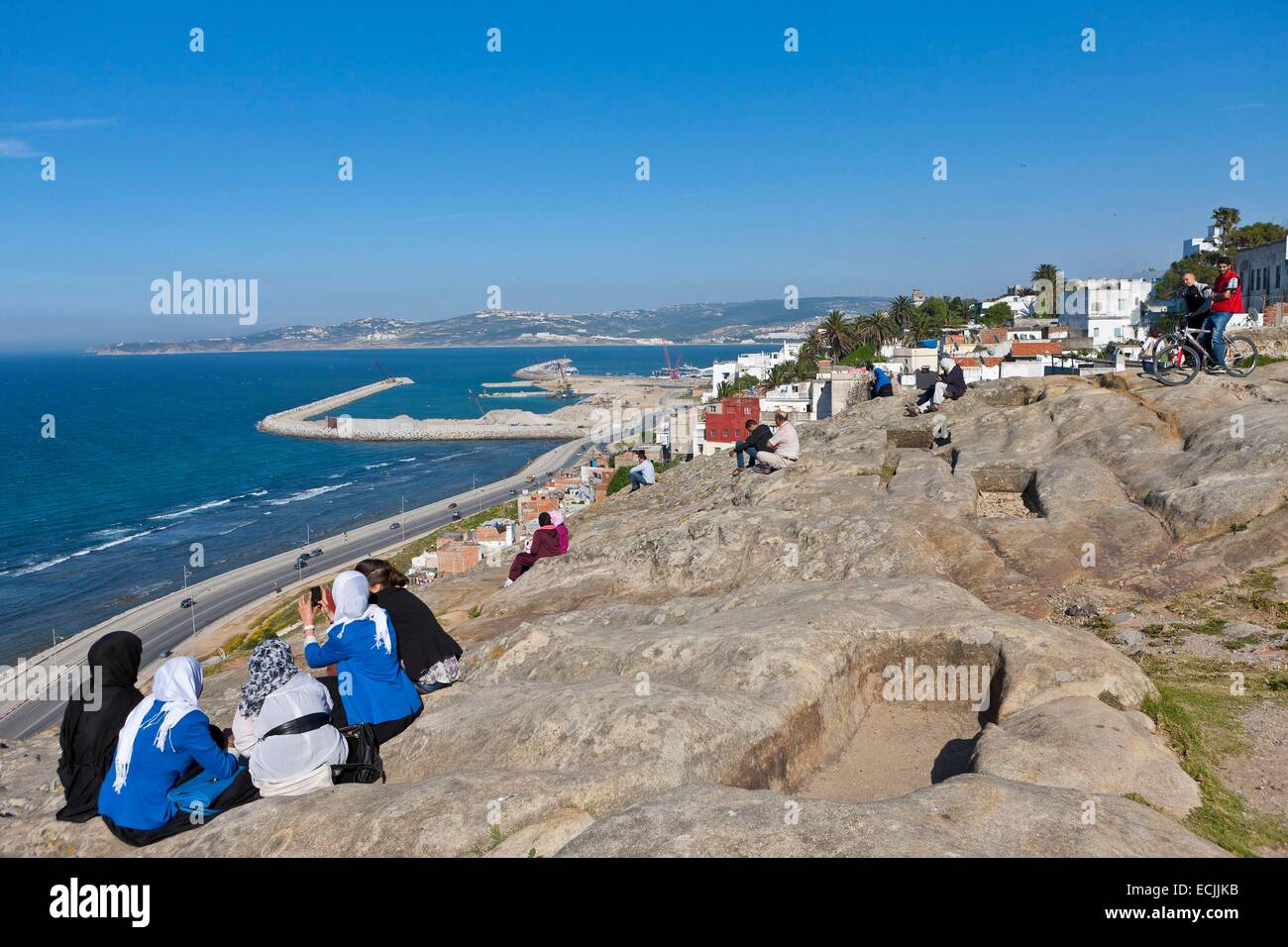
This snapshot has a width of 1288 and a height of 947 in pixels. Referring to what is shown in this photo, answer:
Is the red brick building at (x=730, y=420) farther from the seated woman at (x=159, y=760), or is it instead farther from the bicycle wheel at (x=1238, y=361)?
the seated woman at (x=159, y=760)

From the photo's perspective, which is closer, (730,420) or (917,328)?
(730,420)

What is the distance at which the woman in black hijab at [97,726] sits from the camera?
22.2ft

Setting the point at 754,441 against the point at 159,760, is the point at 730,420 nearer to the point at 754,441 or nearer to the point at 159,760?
the point at 754,441

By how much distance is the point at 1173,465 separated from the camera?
48.3ft

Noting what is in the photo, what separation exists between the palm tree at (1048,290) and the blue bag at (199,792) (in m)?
106

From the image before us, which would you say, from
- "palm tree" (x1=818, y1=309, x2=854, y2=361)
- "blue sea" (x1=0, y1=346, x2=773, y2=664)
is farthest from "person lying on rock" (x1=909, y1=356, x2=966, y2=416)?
"palm tree" (x1=818, y1=309, x2=854, y2=361)

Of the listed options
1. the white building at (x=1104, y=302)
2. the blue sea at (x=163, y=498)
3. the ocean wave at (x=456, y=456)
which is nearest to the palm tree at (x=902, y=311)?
the white building at (x=1104, y=302)

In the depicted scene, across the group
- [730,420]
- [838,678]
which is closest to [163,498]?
[730,420]

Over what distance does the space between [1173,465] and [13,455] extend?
151 metres

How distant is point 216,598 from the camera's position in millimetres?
58969

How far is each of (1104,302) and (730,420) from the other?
41414mm

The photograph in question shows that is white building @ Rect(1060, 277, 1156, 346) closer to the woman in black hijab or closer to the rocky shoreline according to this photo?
the rocky shoreline

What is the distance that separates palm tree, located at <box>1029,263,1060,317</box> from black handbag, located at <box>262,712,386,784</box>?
343 feet

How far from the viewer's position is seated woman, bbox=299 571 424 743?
792 cm
